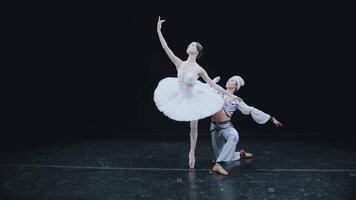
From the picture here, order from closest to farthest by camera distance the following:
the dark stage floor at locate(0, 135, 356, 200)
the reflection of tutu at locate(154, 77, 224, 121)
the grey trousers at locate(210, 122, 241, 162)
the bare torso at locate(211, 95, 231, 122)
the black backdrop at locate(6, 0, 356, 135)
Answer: the dark stage floor at locate(0, 135, 356, 200)
the reflection of tutu at locate(154, 77, 224, 121)
the grey trousers at locate(210, 122, 241, 162)
the bare torso at locate(211, 95, 231, 122)
the black backdrop at locate(6, 0, 356, 135)

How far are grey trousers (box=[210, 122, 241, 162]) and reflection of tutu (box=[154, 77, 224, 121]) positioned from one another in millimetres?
300

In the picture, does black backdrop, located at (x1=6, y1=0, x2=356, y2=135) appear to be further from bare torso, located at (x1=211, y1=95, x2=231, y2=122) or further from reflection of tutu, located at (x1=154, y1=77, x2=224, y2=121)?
reflection of tutu, located at (x1=154, y1=77, x2=224, y2=121)

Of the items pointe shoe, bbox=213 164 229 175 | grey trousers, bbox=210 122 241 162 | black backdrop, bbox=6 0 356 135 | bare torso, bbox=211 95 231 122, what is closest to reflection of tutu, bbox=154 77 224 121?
bare torso, bbox=211 95 231 122

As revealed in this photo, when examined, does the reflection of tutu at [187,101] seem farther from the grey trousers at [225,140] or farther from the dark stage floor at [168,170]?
the dark stage floor at [168,170]

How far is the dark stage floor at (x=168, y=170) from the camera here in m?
2.88

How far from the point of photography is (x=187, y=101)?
10.9 feet

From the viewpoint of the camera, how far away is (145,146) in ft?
15.1

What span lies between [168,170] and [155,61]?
2554 mm

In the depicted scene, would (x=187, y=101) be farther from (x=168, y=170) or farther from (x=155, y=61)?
(x=155, y=61)

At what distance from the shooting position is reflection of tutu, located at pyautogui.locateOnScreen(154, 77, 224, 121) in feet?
10.5

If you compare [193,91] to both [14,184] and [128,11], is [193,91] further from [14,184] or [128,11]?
[128,11]

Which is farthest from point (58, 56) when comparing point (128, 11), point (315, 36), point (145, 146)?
point (315, 36)

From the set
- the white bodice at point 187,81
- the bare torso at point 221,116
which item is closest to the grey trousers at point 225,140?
the bare torso at point 221,116

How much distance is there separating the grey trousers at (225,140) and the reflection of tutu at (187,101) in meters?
0.30
